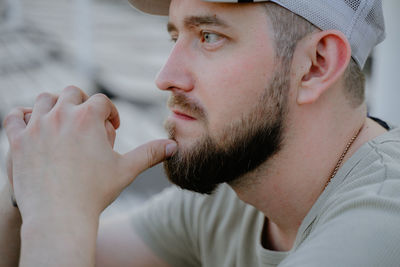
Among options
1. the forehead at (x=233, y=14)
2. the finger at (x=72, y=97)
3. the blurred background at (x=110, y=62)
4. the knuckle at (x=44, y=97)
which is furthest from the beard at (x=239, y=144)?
the blurred background at (x=110, y=62)

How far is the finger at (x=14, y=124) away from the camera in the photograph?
1.63 meters

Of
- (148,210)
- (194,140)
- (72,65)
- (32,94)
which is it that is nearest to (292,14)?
(194,140)

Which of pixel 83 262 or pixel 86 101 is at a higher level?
pixel 86 101

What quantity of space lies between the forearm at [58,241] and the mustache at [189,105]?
461 mm

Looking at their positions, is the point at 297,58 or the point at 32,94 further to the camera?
the point at 32,94

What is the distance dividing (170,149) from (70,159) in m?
0.33

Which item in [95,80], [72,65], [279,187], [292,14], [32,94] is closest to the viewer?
[292,14]

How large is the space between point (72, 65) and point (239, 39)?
6398 millimetres

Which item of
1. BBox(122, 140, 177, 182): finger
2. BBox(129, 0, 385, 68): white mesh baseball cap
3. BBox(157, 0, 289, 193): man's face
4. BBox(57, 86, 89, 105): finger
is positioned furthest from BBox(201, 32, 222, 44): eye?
BBox(57, 86, 89, 105): finger

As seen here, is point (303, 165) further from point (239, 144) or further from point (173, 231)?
point (173, 231)

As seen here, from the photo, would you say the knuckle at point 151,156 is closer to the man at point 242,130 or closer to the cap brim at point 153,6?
the man at point 242,130

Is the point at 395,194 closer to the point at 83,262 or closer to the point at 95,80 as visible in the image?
the point at 83,262

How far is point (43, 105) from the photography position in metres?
1.68

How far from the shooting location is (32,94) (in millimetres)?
6180
